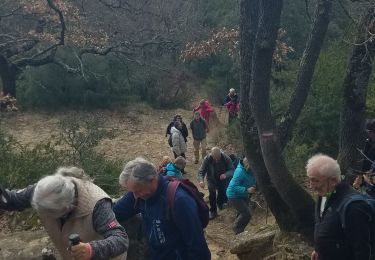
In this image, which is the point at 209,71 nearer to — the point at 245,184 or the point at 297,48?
the point at 297,48

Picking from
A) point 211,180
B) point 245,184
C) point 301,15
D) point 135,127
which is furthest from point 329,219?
point 301,15

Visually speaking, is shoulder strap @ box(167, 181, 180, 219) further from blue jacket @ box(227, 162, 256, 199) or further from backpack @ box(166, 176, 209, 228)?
blue jacket @ box(227, 162, 256, 199)

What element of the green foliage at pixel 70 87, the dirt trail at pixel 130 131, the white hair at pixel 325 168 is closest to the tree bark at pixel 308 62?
the white hair at pixel 325 168

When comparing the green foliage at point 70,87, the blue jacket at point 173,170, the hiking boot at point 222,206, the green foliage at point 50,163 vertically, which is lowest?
the hiking boot at point 222,206

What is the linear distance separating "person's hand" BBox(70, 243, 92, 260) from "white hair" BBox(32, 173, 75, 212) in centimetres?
34

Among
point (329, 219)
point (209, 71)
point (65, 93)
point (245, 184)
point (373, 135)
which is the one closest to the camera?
point (329, 219)

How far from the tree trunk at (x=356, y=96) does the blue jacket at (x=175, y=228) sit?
3.26 metres

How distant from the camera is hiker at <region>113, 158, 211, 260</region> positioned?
333 cm

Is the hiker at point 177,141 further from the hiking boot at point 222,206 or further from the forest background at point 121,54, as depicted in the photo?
the hiking boot at point 222,206

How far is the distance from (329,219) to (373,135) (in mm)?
2391

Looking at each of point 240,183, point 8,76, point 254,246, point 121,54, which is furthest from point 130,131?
point 254,246

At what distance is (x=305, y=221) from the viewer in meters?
5.79

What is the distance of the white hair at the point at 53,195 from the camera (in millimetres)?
3047

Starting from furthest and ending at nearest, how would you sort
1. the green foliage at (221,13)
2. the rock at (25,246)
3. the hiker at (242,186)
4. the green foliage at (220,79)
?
1. the green foliage at (220,79)
2. the green foliage at (221,13)
3. the hiker at (242,186)
4. the rock at (25,246)
